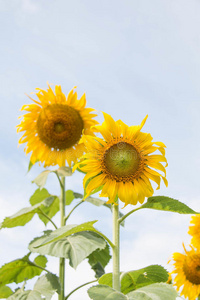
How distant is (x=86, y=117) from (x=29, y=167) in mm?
868

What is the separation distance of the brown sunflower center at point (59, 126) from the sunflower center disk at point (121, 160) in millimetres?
1945

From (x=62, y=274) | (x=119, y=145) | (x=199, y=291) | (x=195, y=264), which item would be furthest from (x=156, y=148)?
(x=199, y=291)

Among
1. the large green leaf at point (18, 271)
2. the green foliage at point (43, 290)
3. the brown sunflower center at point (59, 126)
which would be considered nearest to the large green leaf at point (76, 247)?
the green foliage at point (43, 290)

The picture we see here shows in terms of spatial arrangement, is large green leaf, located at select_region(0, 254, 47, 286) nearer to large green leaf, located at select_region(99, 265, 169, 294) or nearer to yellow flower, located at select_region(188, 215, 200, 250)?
large green leaf, located at select_region(99, 265, 169, 294)

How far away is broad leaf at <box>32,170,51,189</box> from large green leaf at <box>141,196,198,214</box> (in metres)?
1.63

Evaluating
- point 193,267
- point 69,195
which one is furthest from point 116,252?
point 69,195

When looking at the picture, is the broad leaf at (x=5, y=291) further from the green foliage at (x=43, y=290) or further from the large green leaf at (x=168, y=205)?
the large green leaf at (x=168, y=205)

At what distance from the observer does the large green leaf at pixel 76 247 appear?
2641mm

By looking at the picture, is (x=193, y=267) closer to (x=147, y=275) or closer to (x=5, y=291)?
(x=147, y=275)

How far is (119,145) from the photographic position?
2.35 metres

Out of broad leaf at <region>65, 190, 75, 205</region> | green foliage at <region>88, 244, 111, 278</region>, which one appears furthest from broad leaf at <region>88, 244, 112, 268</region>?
broad leaf at <region>65, 190, 75, 205</region>

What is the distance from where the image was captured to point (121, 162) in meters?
2.38

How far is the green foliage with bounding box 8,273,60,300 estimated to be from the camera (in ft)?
10.2

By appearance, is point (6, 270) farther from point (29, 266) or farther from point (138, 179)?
point (138, 179)
